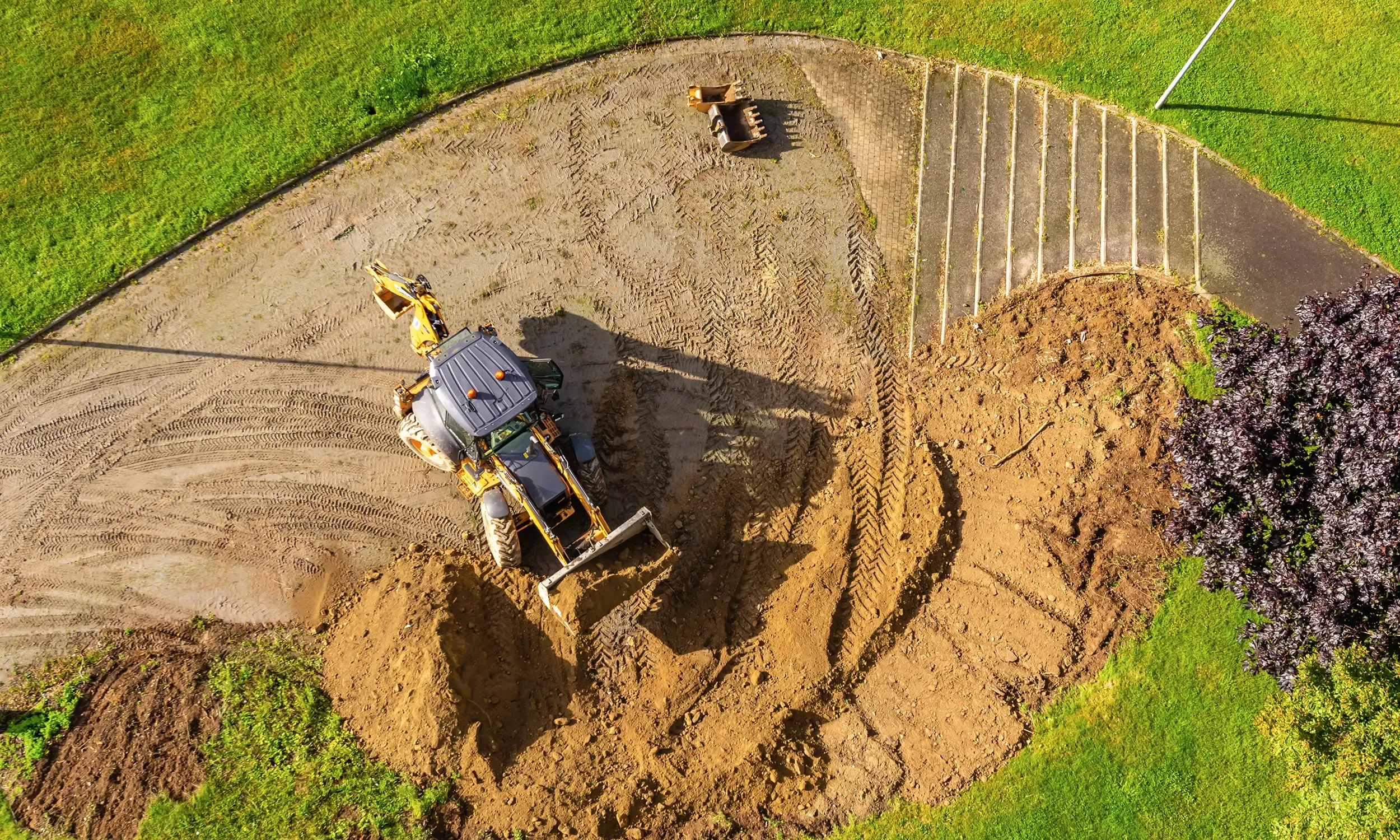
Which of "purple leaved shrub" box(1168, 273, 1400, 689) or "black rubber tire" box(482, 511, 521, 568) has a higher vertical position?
"black rubber tire" box(482, 511, 521, 568)

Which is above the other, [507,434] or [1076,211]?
[507,434]

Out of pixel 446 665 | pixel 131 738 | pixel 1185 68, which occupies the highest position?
pixel 1185 68

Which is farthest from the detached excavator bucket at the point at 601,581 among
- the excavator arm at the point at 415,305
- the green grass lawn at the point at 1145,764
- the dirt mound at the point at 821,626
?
the green grass lawn at the point at 1145,764

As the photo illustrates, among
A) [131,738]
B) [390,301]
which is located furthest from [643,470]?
[131,738]

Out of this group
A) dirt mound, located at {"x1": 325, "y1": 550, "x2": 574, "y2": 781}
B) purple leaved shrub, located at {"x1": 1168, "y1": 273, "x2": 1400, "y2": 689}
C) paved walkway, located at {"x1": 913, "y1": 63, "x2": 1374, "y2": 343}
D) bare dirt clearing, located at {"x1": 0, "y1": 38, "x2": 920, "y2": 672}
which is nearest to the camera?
purple leaved shrub, located at {"x1": 1168, "y1": 273, "x2": 1400, "y2": 689}

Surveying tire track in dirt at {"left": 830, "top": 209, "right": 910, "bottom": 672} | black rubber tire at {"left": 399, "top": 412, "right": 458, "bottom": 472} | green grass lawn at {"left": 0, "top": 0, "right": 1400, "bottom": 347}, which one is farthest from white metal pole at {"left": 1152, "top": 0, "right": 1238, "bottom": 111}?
black rubber tire at {"left": 399, "top": 412, "right": 458, "bottom": 472}

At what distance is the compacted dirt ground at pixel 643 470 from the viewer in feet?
38.7

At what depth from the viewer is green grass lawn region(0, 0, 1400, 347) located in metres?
14.0

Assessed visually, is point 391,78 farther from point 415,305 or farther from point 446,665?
point 446,665

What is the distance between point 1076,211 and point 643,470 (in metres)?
10.0

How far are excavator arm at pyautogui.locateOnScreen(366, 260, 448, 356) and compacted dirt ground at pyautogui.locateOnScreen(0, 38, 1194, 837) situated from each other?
0.88m

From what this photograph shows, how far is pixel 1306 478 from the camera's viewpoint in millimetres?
10586

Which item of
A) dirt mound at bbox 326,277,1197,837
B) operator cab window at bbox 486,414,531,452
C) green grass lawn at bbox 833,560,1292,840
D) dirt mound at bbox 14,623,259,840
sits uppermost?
operator cab window at bbox 486,414,531,452

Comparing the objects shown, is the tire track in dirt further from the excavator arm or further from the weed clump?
the excavator arm
